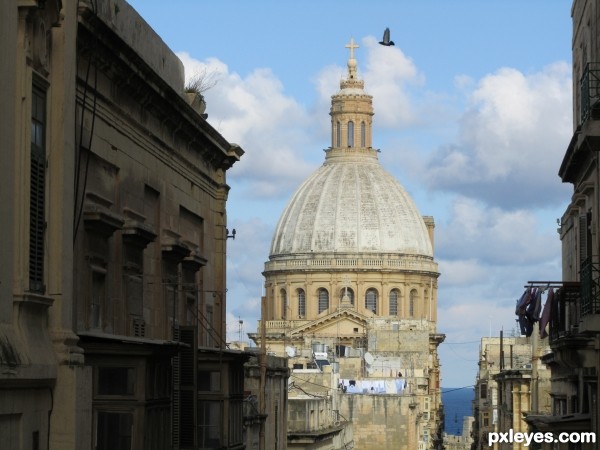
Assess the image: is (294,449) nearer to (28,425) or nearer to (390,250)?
(28,425)

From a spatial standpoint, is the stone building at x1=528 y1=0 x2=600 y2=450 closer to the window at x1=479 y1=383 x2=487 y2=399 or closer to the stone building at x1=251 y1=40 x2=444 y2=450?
the window at x1=479 y1=383 x2=487 y2=399

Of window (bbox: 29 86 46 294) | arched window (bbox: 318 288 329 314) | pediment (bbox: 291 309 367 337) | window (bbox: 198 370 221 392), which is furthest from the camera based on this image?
A: arched window (bbox: 318 288 329 314)

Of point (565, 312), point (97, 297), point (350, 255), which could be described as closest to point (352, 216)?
point (350, 255)

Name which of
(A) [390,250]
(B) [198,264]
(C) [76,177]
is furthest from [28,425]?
(A) [390,250]

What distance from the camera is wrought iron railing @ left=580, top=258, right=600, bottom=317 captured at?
18422 mm

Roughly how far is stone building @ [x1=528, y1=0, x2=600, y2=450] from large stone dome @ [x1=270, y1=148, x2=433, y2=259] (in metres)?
106

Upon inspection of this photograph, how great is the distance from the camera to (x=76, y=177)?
1734cm

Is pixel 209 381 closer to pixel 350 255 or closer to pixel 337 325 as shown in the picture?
pixel 337 325

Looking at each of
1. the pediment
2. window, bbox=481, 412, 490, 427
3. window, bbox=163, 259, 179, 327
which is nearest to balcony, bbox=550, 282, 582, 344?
window, bbox=163, 259, 179, 327

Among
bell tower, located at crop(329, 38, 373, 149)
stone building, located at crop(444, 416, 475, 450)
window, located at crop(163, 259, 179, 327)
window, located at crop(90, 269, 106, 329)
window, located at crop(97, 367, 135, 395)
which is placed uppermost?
bell tower, located at crop(329, 38, 373, 149)

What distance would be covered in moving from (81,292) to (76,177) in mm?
1241

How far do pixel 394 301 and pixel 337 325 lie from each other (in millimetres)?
6829

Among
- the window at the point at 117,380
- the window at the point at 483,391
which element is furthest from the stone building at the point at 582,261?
the window at the point at 483,391

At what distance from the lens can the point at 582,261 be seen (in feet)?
71.6
